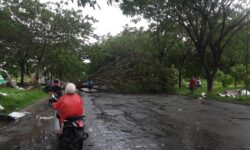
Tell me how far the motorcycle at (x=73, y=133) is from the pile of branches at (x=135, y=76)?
16450 millimetres

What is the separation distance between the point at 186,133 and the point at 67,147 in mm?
4107

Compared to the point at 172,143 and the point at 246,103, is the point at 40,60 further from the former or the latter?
the point at 172,143

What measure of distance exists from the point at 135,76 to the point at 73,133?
2072 centimetres

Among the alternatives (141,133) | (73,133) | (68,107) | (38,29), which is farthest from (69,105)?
(38,29)

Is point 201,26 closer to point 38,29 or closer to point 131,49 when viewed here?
point 131,49

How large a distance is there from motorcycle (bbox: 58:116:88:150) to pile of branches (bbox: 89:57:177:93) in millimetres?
16450

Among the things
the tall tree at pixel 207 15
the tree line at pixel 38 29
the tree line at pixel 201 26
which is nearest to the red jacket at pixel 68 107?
the tree line at pixel 201 26

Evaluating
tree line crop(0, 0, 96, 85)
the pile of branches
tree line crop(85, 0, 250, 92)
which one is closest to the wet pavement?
tree line crop(85, 0, 250, 92)

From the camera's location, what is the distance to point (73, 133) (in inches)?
314

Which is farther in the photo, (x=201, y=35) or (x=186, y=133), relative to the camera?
(x=201, y=35)

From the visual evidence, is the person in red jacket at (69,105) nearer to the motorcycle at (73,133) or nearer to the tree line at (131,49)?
the motorcycle at (73,133)

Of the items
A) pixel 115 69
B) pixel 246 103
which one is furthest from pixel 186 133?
pixel 115 69

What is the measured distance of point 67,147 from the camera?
8.07 m

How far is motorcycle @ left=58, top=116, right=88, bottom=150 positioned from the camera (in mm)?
7836
